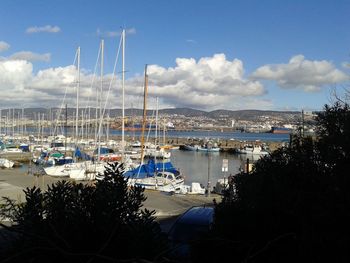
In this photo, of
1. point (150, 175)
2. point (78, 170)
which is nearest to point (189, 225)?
point (150, 175)

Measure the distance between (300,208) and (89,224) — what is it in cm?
258

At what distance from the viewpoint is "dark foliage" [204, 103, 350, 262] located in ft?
14.7

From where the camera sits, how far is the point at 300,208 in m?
5.23

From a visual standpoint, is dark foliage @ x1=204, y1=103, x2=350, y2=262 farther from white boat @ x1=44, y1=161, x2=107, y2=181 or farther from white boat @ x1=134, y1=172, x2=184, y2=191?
white boat @ x1=44, y1=161, x2=107, y2=181

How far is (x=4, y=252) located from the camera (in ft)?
13.1

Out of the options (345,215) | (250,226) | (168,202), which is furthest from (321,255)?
(168,202)

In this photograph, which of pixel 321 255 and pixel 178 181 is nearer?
pixel 321 255

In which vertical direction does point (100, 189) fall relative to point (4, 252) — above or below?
above

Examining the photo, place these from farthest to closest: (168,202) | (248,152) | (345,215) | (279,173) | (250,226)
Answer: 1. (248,152)
2. (168,202)
3. (279,173)
4. (250,226)
5. (345,215)

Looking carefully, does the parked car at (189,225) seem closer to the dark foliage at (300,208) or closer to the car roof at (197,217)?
the car roof at (197,217)

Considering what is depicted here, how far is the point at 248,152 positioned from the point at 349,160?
8783 cm

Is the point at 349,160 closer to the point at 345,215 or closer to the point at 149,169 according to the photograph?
the point at 345,215

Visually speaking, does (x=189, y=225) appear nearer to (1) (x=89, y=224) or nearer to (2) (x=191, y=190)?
(1) (x=89, y=224)

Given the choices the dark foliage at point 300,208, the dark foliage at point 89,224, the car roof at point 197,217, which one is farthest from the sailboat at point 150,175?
the dark foliage at point 89,224
